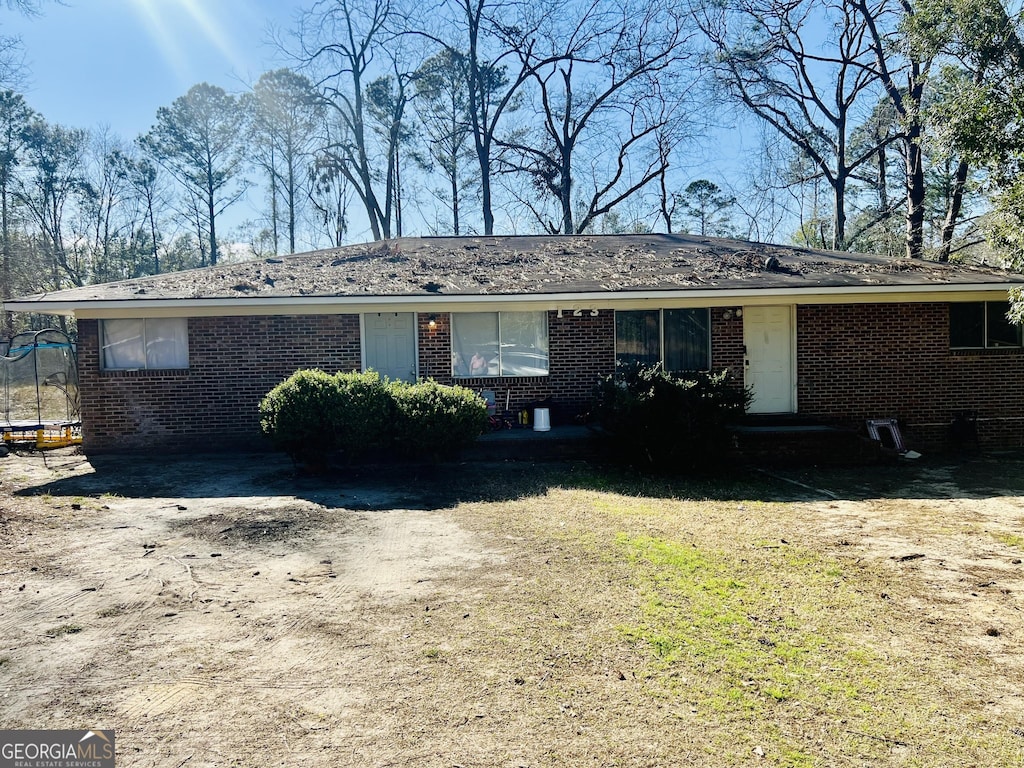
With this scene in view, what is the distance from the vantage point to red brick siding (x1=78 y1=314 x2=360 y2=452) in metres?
11.2

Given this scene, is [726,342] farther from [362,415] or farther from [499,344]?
[362,415]

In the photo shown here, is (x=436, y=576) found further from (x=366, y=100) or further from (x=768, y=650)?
(x=366, y=100)

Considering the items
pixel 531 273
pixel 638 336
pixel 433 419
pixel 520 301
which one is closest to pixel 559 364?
pixel 520 301

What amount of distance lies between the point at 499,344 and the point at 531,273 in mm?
1789

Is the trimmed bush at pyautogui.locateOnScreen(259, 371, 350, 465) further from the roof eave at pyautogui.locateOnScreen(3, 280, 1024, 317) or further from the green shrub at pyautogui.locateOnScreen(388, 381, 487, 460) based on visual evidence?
the roof eave at pyautogui.locateOnScreen(3, 280, 1024, 317)

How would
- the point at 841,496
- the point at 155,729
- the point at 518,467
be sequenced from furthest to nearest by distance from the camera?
the point at 518,467, the point at 841,496, the point at 155,729

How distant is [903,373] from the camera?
12.2 m

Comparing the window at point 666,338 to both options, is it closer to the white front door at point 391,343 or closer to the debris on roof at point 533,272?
the debris on roof at point 533,272

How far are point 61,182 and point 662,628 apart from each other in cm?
4278

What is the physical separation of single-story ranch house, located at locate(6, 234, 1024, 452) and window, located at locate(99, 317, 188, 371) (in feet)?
0.08

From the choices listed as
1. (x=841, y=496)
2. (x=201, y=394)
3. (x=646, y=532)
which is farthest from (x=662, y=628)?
(x=201, y=394)

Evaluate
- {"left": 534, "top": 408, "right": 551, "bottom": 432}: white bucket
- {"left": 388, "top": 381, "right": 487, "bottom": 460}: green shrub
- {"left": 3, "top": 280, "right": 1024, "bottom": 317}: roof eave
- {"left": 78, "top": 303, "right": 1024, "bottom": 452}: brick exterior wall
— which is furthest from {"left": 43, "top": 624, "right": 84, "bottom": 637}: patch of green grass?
{"left": 534, "top": 408, "right": 551, "bottom": 432}: white bucket

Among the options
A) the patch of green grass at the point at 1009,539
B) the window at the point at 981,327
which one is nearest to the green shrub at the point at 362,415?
the patch of green grass at the point at 1009,539

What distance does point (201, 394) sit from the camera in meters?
11.3
